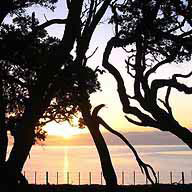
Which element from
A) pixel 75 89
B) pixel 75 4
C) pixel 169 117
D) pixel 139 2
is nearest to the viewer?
pixel 169 117

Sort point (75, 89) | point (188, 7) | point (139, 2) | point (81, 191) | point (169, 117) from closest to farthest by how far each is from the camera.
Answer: point (169, 117)
point (188, 7)
point (139, 2)
point (75, 89)
point (81, 191)

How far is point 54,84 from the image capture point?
1169 cm

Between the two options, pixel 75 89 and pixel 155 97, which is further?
pixel 75 89

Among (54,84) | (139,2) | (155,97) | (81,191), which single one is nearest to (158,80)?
(155,97)

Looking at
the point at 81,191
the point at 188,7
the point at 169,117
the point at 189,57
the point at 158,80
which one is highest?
the point at 188,7

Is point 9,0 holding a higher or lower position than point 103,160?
higher

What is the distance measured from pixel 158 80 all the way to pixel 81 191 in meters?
15.5

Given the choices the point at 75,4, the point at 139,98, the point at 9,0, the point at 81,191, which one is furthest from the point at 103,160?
the point at 81,191

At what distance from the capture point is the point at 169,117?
10.4 meters

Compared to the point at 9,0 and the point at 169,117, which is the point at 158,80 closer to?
the point at 169,117

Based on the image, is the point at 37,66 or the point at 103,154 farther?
the point at 37,66

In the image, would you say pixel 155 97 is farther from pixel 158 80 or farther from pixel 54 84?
pixel 54 84

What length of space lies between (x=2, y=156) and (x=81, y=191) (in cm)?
1355

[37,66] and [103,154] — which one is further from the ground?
[37,66]
